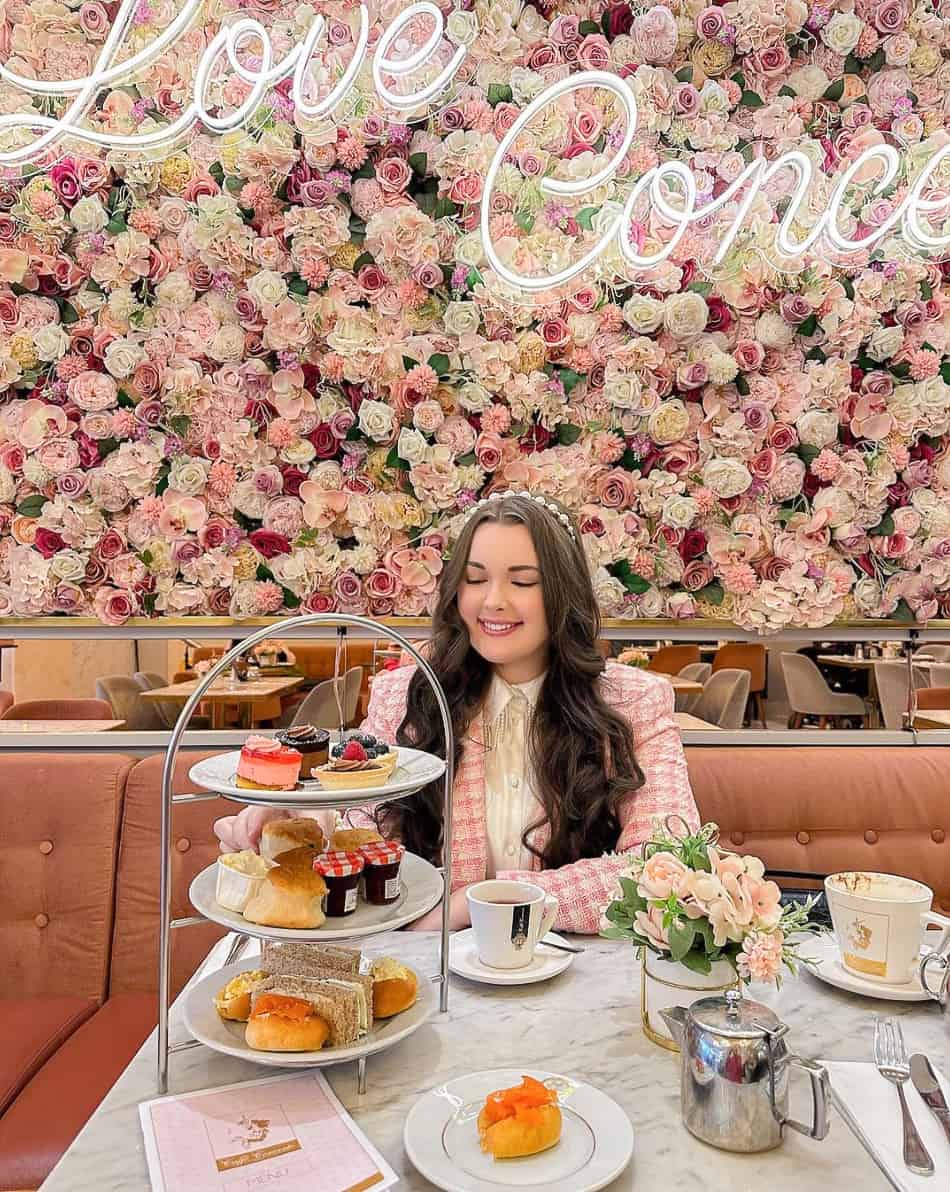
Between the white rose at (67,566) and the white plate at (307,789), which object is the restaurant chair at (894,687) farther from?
the white rose at (67,566)

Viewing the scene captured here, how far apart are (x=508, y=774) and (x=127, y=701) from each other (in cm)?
122

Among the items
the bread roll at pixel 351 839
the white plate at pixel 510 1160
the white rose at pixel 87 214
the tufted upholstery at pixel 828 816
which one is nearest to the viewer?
the white plate at pixel 510 1160

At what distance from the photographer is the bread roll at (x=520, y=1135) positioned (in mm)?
916

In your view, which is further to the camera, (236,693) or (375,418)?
(236,693)

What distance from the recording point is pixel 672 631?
8.94ft

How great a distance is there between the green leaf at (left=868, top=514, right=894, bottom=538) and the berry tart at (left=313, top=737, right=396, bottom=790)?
2.06 m

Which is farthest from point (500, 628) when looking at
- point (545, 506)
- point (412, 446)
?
point (412, 446)

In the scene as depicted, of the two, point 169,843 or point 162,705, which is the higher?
point 169,843

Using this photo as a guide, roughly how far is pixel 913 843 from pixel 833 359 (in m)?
1.37

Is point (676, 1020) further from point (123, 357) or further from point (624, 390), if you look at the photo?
point (123, 357)

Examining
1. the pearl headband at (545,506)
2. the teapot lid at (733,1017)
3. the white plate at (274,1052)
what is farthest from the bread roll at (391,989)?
the pearl headband at (545,506)

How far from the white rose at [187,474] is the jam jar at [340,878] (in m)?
1.70

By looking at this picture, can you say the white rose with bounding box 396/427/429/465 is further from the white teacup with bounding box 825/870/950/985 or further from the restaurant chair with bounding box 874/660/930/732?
the white teacup with bounding box 825/870/950/985

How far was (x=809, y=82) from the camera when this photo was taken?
8.97 feet
